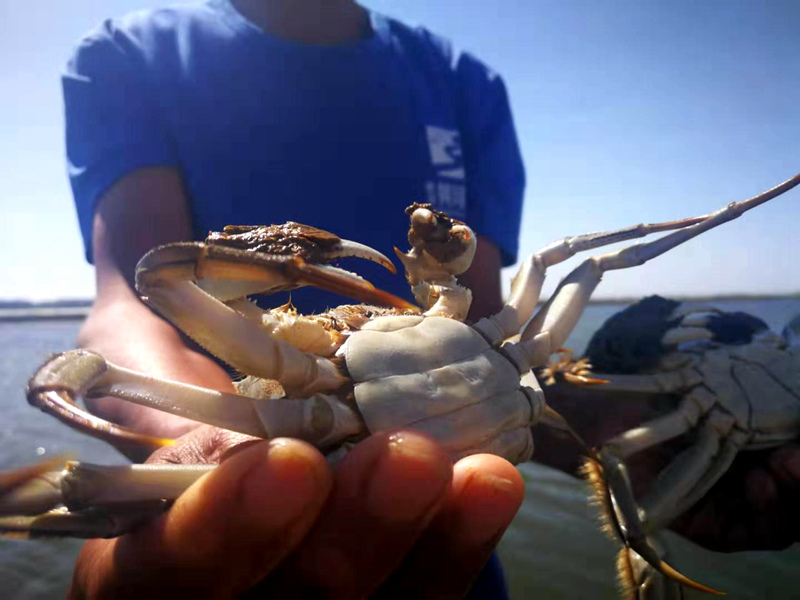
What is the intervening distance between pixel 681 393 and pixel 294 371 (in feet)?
8.37

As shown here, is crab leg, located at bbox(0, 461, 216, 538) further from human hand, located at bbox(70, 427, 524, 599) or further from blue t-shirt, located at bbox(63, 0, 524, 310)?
blue t-shirt, located at bbox(63, 0, 524, 310)

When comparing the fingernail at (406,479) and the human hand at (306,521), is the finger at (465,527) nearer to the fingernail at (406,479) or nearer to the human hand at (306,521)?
the human hand at (306,521)

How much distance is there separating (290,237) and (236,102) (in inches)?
67.2

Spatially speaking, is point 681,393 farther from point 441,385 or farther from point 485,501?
point 485,501

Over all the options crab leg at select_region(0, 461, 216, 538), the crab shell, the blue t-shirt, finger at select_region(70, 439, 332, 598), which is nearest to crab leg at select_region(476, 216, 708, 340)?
the crab shell

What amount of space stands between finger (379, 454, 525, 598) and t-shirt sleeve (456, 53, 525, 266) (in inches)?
92.7

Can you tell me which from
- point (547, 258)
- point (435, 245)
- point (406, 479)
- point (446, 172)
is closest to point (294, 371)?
point (406, 479)

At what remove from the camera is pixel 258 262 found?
3.85 ft

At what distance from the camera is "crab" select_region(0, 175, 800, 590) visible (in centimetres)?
116

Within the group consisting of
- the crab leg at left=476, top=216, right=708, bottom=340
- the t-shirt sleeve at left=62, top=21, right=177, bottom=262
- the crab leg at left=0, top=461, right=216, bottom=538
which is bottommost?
the crab leg at left=0, top=461, right=216, bottom=538

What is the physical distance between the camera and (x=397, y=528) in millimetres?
1082

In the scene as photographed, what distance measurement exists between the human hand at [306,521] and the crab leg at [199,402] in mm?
230

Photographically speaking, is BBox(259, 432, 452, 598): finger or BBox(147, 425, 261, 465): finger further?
BBox(147, 425, 261, 465): finger

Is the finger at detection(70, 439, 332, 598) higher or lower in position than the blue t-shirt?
lower
